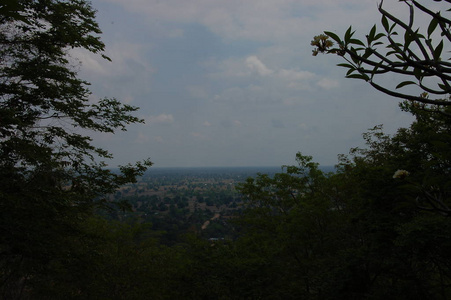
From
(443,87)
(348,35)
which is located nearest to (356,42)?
(348,35)

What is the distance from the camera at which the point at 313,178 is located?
46.2 feet

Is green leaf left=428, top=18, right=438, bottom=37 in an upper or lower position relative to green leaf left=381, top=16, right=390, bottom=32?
lower

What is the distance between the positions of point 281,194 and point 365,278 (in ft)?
18.7

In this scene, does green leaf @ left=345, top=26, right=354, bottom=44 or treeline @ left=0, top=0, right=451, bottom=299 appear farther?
treeline @ left=0, top=0, right=451, bottom=299

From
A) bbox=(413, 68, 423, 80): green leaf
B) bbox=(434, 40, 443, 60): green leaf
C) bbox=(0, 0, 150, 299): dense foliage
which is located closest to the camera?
bbox=(434, 40, 443, 60): green leaf

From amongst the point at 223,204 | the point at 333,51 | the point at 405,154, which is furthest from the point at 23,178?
the point at 223,204

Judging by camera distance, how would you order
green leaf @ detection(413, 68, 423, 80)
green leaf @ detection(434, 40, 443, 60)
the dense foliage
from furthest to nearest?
the dense foliage
green leaf @ detection(413, 68, 423, 80)
green leaf @ detection(434, 40, 443, 60)

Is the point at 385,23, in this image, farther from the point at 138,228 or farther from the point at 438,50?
the point at 138,228

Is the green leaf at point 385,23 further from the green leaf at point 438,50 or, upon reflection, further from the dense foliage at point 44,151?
the dense foliage at point 44,151

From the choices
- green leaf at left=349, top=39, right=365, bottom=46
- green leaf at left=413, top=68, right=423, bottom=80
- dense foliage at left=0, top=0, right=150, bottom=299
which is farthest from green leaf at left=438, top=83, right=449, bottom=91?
dense foliage at left=0, top=0, right=150, bottom=299

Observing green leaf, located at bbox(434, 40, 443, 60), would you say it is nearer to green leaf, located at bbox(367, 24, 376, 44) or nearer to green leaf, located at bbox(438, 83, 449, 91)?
green leaf, located at bbox(438, 83, 449, 91)

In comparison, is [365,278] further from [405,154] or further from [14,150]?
[14,150]

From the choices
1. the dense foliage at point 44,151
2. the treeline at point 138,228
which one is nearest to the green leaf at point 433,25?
the treeline at point 138,228

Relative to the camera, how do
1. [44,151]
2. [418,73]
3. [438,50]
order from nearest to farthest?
[438,50], [418,73], [44,151]
